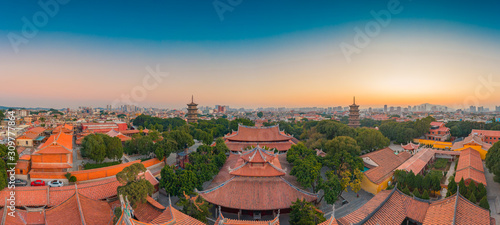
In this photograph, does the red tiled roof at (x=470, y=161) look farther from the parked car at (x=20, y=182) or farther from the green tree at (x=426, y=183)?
the parked car at (x=20, y=182)

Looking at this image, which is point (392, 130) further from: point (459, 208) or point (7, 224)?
point (7, 224)

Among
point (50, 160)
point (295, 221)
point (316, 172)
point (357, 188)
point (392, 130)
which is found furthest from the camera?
point (392, 130)

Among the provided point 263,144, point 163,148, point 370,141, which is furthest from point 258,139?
point 370,141

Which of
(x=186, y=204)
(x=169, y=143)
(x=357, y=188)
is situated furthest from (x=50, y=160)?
(x=357, y=188)

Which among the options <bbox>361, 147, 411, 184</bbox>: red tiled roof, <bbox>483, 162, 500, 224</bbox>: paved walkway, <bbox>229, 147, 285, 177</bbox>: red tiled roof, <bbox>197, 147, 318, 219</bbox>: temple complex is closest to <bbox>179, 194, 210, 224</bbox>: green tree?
<bbox>197, 147, 318, 219</bbox>: temple complex

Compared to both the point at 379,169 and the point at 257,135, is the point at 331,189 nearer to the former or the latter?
the point at 379,169

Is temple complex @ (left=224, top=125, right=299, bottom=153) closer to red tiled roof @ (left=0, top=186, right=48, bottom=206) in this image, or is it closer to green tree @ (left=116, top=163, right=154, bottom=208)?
green tree @ (left=116, top=163, right=154, bottom=208)
